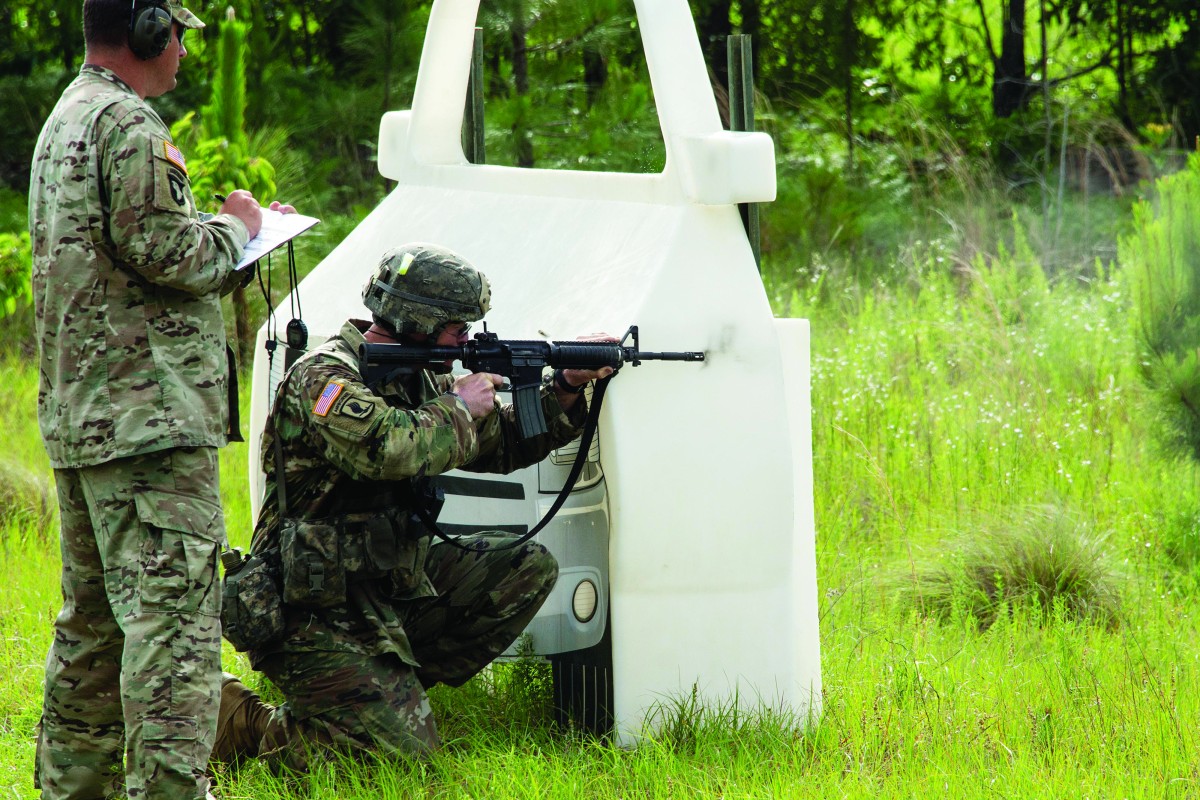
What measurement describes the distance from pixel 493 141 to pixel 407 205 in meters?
3.92

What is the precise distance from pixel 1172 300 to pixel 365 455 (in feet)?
9.32

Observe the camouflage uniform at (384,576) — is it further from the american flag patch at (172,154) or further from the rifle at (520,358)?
the american flag patch at (172,154)

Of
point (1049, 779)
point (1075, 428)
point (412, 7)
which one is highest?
point (412, 7)

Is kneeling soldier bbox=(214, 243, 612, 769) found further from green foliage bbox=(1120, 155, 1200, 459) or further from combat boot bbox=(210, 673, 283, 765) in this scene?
green foliage bbox=(1120, 155, 1200, 459)

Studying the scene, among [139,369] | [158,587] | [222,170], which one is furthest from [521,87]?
[158,587]

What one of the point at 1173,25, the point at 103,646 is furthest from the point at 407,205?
the point at 1173,25

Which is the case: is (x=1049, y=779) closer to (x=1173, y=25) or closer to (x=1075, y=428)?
(x=1075, y=428)

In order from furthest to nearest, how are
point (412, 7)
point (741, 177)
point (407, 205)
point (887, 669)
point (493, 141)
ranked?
point (412, 7)
point (493, 141)
point (407, 205)
point (887, 669)
point (741, 177)

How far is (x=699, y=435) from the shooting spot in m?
3.19

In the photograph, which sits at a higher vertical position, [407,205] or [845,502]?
[407,205]

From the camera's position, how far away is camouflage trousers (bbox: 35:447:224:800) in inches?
106

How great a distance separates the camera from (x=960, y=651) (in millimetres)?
3848

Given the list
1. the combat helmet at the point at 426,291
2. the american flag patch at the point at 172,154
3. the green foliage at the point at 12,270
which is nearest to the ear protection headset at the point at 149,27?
the american flag patch at the point at 172,154

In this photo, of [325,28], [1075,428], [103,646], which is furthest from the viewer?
[325,28]
